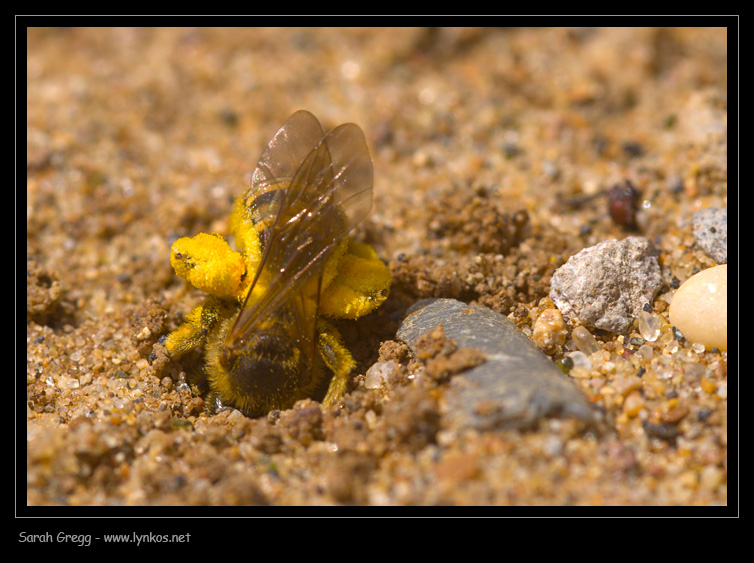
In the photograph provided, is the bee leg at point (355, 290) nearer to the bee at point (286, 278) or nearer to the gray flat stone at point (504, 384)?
the bee at point (286, 278)

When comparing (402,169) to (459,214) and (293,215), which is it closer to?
(459,214)

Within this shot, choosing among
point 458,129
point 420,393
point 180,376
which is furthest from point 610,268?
point 180,376

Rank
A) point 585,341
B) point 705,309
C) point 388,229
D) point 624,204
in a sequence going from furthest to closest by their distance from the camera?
point 388,229
point 624,204
point 585,341
point 705,309

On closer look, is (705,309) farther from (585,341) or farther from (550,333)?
(550,333)

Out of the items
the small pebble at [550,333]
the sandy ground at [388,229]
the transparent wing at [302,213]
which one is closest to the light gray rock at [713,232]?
the sandy ground at [388,229]

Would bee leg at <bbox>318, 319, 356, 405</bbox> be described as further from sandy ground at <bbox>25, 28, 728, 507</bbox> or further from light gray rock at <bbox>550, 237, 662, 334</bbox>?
light gray rock at <bbox>550, 237, 662, 334</bbox>

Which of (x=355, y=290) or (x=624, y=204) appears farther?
(x=624, y=204)

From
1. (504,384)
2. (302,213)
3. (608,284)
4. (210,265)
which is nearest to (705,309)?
(608,284)

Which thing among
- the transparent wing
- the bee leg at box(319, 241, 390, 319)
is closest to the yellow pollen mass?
the transparent wing
